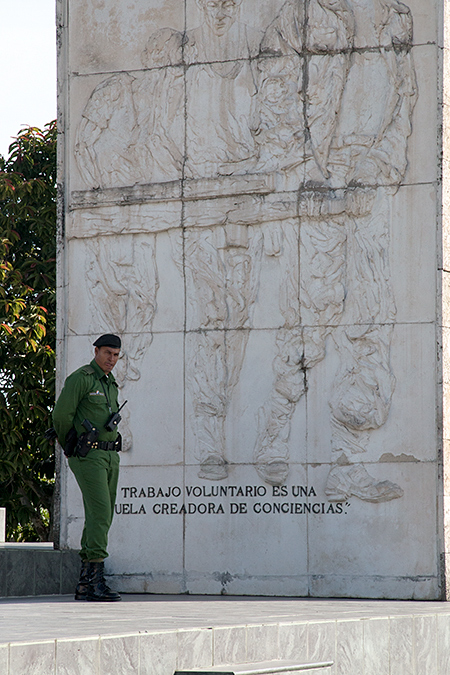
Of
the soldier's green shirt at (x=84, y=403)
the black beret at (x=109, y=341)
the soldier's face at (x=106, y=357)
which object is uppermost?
the black beret at (x=109, y=341)

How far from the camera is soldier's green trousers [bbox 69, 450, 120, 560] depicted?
360 inches

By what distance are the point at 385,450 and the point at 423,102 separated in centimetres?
308

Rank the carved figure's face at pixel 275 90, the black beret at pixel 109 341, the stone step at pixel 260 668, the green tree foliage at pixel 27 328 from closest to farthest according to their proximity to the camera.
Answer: the stone step at pixel 260 668, the black beret at pixel 109 341, the carved figure's face at pixel 275 90, the green tree foliage at pixel 27 328

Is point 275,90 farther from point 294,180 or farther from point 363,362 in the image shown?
point 363,362

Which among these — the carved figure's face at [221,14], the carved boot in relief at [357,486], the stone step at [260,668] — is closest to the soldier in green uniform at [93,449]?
the carved boot in relief at [357,486]

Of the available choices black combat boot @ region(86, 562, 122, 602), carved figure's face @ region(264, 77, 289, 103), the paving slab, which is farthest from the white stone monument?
black combat boot @ region(86, 562, 122, 602)

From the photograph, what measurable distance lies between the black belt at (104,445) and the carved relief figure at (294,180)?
1.54 metres

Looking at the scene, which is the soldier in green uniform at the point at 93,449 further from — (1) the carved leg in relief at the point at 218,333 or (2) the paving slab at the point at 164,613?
(1) the carved leg in relief at the point at 218,333

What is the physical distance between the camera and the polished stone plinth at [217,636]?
5.50 metres

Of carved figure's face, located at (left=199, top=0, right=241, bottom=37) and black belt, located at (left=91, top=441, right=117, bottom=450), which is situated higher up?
carved figure's face, located at (left=199, top=0, right=241, bottom=37)

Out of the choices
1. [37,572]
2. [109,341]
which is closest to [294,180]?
[109,341]

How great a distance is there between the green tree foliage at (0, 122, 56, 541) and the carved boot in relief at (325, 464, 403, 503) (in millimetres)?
6441

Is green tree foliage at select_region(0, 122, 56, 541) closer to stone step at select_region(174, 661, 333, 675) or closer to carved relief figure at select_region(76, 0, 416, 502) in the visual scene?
carved relief figure at select_region(76, 0, 416, 502)

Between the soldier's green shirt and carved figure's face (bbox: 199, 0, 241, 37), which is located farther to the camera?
carved figure's face (bbox: 199, 0, 241, 37)
